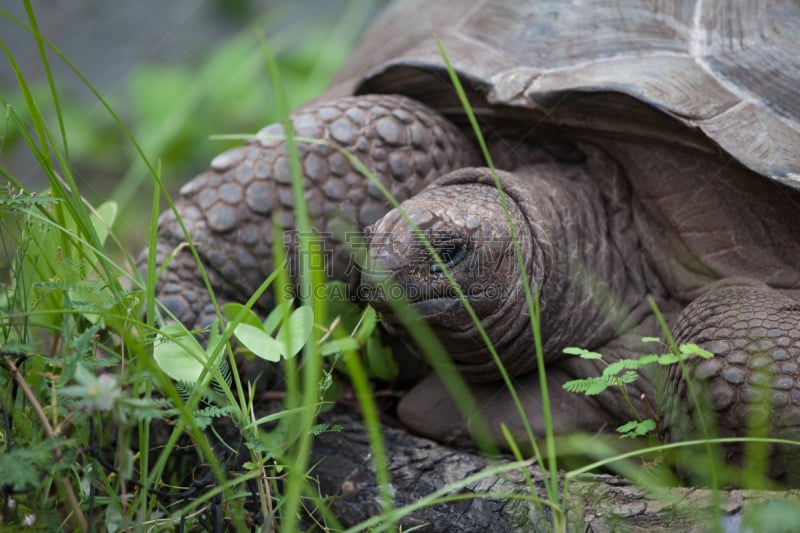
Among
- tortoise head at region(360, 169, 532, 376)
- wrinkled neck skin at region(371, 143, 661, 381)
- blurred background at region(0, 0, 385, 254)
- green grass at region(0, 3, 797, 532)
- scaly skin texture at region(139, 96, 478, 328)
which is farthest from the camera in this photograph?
blurred background at region(0, 0, 385, 254)

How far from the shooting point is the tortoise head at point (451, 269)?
158cm

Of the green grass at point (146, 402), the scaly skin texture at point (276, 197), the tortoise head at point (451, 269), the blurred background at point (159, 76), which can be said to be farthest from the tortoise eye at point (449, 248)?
the blurred background at point (159, 76)

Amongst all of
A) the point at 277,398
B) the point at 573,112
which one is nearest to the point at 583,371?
the point at 573,112

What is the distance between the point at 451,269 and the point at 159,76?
323 centimetres

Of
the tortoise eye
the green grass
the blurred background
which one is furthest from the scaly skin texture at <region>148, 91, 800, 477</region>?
the blurred background

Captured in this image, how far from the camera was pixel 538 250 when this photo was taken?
1.81 meters

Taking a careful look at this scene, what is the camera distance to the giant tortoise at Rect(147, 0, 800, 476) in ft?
5.34

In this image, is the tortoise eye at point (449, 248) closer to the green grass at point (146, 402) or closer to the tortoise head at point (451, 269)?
the tortoise head at point (451, 269)

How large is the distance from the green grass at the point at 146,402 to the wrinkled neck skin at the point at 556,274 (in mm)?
97

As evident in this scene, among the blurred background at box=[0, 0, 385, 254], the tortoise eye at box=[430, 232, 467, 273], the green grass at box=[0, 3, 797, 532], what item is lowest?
the green grass at box=[0, 3, 797, 532]

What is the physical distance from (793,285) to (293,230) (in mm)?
1284

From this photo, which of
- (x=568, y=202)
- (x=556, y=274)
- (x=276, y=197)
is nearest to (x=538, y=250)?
(x=556, y=274)

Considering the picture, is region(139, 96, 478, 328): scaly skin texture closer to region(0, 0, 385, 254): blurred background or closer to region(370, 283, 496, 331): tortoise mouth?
region(370, 283, 496, 331): tortoise mouth

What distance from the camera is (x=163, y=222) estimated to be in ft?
7.21
